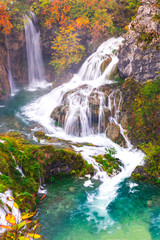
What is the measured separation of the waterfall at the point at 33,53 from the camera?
21.3 metres

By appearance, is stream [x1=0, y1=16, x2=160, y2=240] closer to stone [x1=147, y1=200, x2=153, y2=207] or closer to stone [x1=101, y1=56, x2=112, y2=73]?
stone [x1=147, y1=200, x2=153, y2=207]

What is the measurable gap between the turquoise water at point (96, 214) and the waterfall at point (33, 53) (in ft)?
57.9

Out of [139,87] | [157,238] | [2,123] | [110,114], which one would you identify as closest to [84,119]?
[110,114]

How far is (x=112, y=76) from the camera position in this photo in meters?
14.3

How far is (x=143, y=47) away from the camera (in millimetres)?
12188

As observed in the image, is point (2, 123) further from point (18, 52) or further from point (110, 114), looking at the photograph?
point (18, 52)

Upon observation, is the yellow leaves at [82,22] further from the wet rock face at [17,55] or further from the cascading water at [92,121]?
the wet rock face at [17,55]

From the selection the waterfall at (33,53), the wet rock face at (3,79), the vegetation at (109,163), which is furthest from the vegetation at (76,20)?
the vegetation at (109,163)

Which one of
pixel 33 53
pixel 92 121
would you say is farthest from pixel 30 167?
pixel 33 53

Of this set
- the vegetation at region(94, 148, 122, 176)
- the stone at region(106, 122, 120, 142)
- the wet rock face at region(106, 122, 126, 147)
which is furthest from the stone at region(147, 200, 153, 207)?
the stone at region(106, 122, 120, 142)

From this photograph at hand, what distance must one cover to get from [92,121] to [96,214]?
6.60 m

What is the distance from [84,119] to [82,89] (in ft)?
8.38

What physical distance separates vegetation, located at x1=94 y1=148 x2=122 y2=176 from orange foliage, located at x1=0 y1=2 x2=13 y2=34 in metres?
15.3

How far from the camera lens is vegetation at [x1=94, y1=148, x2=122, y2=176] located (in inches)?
347
